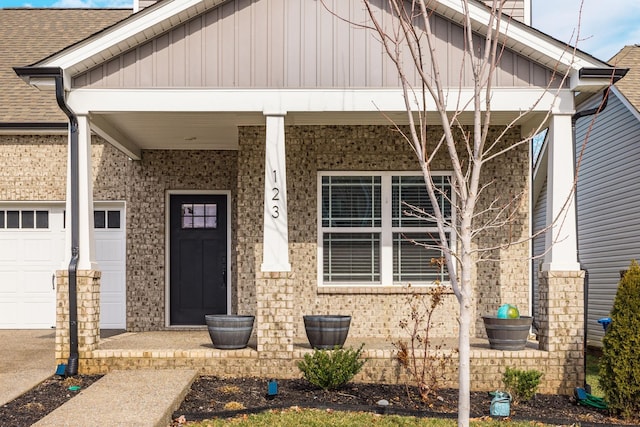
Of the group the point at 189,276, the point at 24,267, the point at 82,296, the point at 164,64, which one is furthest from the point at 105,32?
the point at 24,267

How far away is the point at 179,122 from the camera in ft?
33.9

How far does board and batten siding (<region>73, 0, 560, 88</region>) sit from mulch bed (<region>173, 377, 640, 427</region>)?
3581 mm

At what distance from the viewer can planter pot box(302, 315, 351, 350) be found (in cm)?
898

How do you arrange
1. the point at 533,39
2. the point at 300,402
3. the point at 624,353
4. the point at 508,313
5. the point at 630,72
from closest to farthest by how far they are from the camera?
1. the point at 624,353
2. the point at 300,402
3. the point at 533,39
4. the point at 508,313
5. the point at 630,72

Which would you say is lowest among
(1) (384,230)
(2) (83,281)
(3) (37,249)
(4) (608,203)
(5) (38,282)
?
(5) (38,282)

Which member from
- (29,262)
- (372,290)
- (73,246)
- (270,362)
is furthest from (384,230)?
(29,262)

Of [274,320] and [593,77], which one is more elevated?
[593,77]

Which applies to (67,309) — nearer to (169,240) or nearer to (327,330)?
(327,330)

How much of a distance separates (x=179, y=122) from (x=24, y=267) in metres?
4.88

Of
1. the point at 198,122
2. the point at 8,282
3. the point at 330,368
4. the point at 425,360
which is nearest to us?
the point at 330,368

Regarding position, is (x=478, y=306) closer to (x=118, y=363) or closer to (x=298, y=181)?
(x=298, y=181)

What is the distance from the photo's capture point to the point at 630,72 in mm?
14156

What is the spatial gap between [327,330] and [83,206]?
3.29m

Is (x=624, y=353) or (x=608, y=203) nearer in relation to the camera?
(x=624, y=353)
